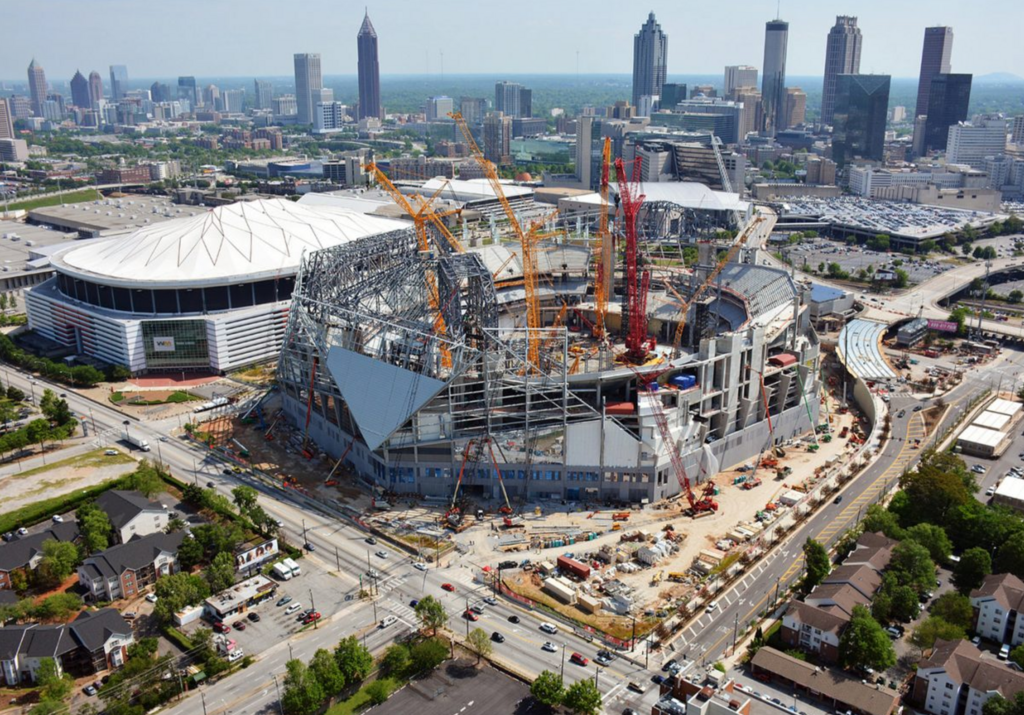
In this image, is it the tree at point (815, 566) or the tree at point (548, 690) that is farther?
the tree at point (815, 566)

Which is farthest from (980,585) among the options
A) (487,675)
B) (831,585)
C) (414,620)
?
(414,620)

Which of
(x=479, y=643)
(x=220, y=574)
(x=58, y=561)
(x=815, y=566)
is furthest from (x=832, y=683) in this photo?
(x=58, y=561)

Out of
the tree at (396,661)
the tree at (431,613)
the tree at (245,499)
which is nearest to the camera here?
the tree at (396,661)

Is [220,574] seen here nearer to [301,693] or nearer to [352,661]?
[352,661]

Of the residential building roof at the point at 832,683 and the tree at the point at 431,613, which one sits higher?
the tree at the point at 431,613

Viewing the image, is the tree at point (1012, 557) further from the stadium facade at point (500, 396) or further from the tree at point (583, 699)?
the tree at point (583, 699)

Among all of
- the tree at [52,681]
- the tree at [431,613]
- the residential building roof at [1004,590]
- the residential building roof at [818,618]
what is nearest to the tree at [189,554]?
the tree at [52,681]
